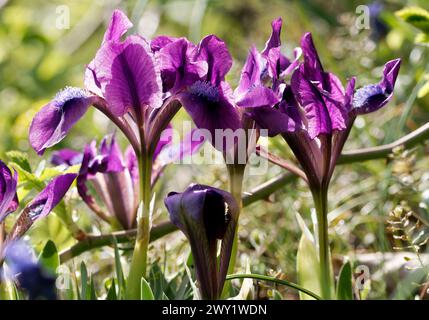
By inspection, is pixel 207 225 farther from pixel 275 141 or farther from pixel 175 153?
pixel 275 141

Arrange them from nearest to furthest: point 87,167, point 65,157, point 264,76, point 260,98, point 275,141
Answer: point 260,98
point 264,76
point 87,167
point 65,157
point 275,141

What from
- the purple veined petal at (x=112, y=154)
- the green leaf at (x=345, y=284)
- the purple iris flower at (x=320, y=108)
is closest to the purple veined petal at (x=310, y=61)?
the purple iris flower at (x=320, y=108)

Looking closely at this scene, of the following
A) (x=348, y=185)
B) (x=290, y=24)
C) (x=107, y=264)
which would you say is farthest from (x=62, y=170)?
(x=290, y=24)

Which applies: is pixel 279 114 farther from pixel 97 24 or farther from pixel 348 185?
pixel 97 24

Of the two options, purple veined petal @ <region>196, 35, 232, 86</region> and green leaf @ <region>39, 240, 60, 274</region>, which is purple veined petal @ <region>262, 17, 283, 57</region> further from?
green leaf @ <region>39, 240, 60, 274</region>

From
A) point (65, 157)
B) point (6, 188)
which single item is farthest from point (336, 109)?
point (65, 157)
